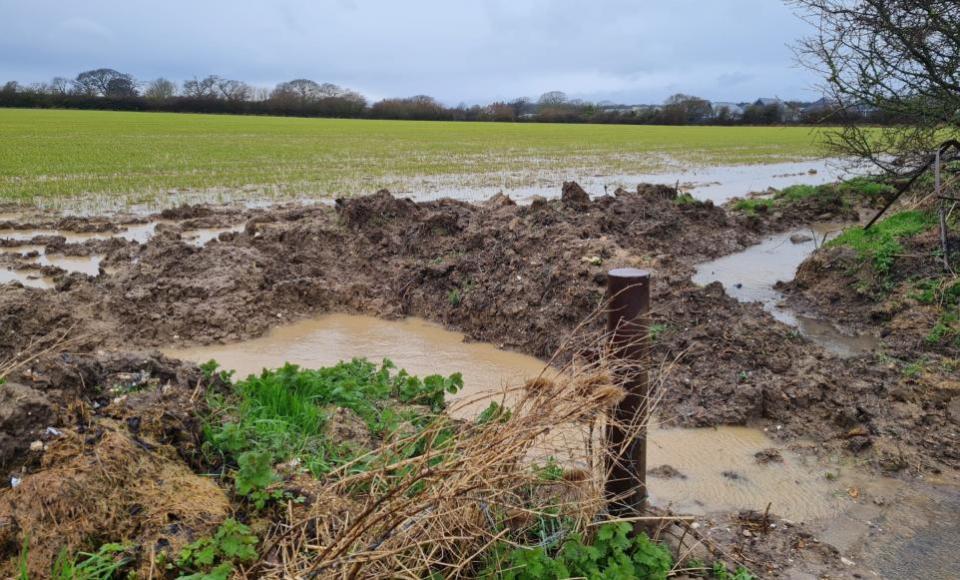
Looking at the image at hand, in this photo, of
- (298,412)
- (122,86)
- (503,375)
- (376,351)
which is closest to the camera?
(298,412)

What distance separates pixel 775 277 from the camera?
1022 cm

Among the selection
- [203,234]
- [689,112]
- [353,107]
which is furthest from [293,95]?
[203,234]

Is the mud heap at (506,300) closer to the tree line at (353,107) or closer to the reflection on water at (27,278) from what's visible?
the reflection on water at (27,278)

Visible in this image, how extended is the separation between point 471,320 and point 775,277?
548 centimetres

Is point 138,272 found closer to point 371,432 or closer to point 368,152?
point 371,432

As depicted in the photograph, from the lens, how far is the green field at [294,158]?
62.2ft

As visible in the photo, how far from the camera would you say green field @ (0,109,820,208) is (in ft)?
62.2

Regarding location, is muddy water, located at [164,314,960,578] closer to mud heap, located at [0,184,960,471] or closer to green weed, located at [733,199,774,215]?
mud heap, located at [0,184,960,471]

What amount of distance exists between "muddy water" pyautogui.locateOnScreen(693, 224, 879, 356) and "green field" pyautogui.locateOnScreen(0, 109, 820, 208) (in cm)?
216

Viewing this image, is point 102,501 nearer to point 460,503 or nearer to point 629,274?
point 460,503

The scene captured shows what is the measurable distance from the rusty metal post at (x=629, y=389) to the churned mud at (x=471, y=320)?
0.29m

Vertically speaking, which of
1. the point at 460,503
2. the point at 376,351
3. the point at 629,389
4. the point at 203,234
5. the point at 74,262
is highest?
the point at 629,389

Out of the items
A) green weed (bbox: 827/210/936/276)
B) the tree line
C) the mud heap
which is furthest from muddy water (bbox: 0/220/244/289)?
the tree line

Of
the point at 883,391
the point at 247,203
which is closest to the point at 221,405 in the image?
the point at 883,391
